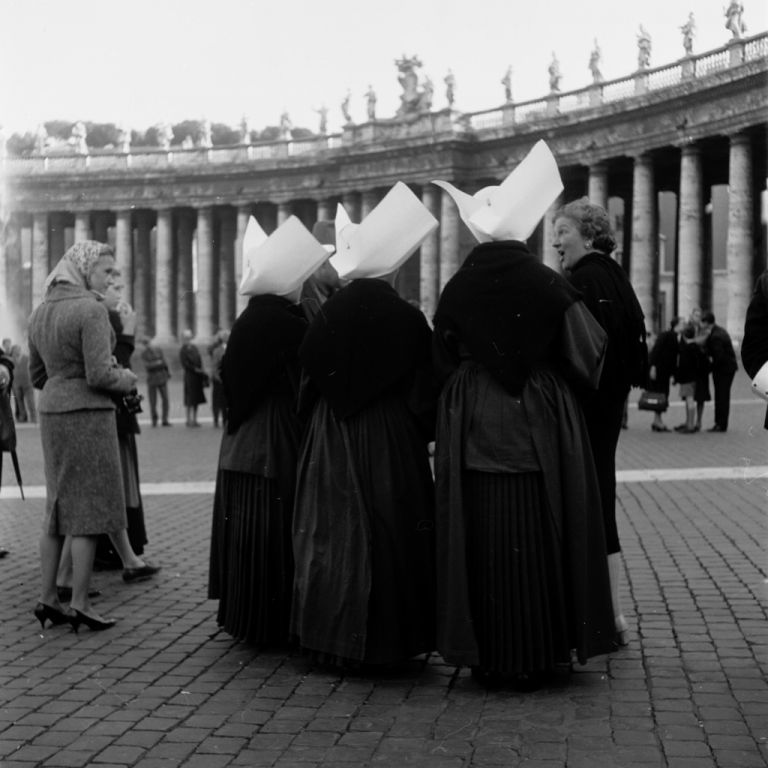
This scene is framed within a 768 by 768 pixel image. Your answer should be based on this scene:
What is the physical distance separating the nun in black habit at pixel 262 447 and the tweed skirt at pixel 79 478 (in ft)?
2.16

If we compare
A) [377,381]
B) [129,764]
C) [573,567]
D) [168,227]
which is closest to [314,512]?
[377,381]

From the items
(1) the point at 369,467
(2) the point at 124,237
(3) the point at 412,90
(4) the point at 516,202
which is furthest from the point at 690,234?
(1) the point at 369,467

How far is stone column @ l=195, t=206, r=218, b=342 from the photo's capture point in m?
59.5

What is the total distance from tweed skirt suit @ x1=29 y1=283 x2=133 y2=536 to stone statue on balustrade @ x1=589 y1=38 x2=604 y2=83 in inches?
1604

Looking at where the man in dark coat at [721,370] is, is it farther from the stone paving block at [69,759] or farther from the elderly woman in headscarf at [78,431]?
the stone paving block at [69,759]

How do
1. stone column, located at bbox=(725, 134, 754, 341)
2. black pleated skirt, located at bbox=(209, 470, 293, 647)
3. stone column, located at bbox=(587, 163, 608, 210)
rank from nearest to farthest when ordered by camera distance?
black pleated skirt, located at bbox=(209, 470, 293, 647), stone column, located at bbox=(725, 134, 754, 341), stone column, located at bbox=(587, 163, 608, 210)

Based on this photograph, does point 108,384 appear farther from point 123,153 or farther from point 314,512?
point 123,153

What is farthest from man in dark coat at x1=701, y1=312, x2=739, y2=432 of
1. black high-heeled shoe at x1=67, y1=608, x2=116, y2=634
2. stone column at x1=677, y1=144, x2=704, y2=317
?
stone column at x1=677, y1=144, x2=704, y2=317

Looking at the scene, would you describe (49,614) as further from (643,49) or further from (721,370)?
(643,49)

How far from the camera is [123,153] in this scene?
61906 millimetres

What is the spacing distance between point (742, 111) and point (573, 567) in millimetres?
33906

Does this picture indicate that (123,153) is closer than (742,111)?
No

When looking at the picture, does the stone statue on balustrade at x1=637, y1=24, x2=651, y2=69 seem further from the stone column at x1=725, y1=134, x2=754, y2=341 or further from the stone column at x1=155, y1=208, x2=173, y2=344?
the stone column at x1=155, y1=208, x2=173, y2=344

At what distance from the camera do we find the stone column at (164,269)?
60.4 metres
